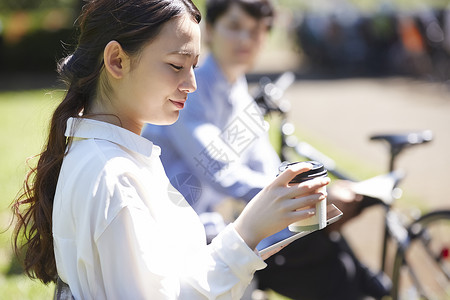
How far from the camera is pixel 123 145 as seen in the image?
129cm

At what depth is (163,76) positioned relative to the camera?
1283 mm

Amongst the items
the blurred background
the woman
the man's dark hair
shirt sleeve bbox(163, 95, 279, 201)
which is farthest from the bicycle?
the woman

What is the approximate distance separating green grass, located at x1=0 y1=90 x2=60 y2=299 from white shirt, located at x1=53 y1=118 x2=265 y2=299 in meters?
0.36

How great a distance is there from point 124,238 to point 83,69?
0.47 metres

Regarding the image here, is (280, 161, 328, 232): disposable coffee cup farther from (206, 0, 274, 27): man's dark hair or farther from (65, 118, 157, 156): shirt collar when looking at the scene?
(206, 0, 274, 27): man's dark hair

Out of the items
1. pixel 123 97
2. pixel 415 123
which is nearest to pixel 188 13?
pixel 123 97

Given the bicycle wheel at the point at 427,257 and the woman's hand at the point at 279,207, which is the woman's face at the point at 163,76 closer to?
the woman's hand at the point at 279,207

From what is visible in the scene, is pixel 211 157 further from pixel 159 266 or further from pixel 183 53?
pixel 159 266

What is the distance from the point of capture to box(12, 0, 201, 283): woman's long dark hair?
50.4 inches

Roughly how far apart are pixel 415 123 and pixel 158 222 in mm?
7664

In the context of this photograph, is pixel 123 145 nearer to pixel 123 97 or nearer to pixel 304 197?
pixel 123 97

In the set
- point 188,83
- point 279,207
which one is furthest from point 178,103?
point 279,207

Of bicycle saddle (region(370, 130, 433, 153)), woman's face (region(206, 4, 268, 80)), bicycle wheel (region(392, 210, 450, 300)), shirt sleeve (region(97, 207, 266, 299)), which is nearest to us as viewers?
shirt sleeve (region(97, 207, 266, 299))

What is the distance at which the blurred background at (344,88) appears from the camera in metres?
5.04
